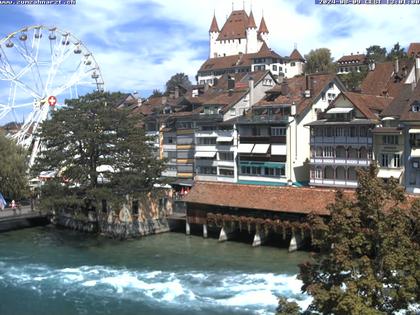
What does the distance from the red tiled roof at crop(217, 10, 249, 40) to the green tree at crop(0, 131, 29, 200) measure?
325 feet

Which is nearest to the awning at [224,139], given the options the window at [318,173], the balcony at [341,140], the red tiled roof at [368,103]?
the balcony at [341,140]

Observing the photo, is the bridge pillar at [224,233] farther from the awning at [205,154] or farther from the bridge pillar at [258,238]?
the awning at [205,154]

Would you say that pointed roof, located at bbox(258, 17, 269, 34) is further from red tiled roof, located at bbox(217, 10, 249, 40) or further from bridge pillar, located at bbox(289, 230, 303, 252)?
bridge pillar, located at bbox(289, 230, 303, 252)

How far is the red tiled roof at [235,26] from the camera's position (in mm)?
152375

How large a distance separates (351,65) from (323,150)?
6765 cm

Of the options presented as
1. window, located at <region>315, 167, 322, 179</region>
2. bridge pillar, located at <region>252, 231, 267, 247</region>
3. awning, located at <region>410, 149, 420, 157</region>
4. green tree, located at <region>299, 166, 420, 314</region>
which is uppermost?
awning, located at <region>410, 149, 420, 157</region>

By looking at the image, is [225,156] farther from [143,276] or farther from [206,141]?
[143,276]

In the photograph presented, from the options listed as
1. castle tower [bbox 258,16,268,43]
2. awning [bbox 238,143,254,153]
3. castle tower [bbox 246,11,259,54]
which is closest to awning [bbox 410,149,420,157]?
awning [bbox 238,143,254,153]

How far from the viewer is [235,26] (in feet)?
505

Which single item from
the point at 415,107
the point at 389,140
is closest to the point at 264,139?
the point at 389,140

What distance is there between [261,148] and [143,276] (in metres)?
28.5

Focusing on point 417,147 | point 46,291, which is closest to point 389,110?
point 417,147

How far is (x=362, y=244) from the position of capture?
16.9 m

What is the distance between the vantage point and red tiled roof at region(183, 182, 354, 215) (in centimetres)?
4303
